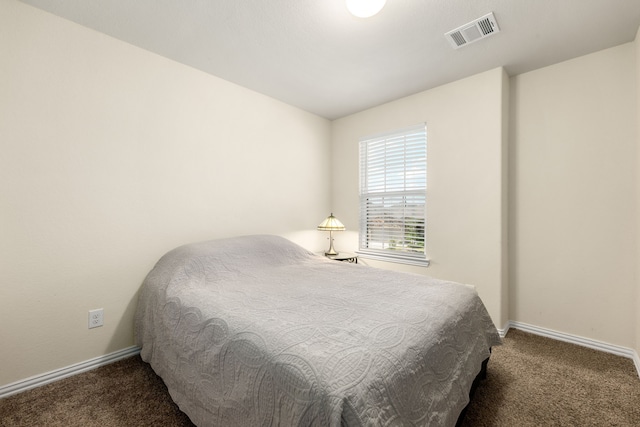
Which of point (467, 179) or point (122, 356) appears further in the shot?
point (467, 179)

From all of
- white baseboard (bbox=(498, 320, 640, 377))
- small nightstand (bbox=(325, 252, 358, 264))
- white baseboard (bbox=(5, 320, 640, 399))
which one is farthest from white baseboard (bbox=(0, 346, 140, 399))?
white baseboard (bbox=(498, 320, 640, 377))

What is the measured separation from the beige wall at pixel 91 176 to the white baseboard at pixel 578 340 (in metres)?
2.79

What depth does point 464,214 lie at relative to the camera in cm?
258

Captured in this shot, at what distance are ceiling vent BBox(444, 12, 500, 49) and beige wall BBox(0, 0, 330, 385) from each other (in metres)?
1.92

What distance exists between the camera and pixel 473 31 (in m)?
1.88

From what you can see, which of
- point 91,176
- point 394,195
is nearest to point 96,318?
point 91,176

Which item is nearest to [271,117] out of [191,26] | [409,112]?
[191,26]

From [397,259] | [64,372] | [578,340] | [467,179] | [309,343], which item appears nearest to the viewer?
[309,343]

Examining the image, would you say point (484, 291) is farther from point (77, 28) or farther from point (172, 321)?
point (77, 28)

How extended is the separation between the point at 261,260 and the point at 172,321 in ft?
2.82

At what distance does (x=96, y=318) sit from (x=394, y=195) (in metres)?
2.85

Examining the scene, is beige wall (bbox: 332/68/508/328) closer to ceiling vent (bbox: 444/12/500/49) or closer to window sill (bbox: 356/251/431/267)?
window sill (bbox: 356/251/431/267)

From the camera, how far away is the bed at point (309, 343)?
0.87 m

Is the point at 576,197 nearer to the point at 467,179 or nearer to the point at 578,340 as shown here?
the point at 467,179
